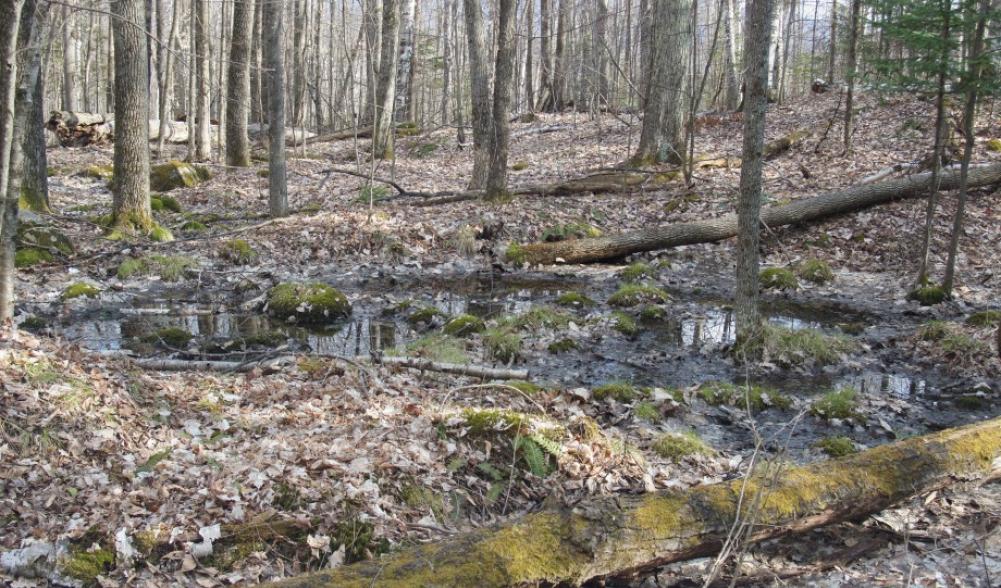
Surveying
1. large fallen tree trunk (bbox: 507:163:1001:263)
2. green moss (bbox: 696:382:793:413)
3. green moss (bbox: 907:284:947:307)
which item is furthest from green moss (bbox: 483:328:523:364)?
green moss (bbox: 907:284:947:307)

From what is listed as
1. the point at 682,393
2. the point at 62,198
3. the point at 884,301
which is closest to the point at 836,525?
the point at 682,393

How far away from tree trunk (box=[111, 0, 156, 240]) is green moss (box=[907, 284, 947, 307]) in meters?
12.0

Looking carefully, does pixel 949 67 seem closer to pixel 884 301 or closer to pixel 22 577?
pixel 884 301

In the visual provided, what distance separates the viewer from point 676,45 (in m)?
15.7

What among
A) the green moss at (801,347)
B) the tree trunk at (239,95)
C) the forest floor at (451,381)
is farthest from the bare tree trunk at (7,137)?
the tree trunk at (239,95)

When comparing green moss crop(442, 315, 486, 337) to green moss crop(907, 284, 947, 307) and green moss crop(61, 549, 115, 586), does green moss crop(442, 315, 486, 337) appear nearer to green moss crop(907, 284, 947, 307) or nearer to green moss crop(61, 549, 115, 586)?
green moss crop(61, 549, 115, 586)

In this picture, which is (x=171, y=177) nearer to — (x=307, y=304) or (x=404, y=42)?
(x=404, y=42)

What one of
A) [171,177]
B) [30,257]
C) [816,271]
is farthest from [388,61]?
[816,271]

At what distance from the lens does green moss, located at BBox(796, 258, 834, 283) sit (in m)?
11.1

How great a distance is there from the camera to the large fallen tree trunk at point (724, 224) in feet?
40.4

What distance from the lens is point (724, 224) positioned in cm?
1259

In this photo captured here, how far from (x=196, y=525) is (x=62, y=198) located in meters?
15.2

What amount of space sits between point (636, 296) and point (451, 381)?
4.46 m

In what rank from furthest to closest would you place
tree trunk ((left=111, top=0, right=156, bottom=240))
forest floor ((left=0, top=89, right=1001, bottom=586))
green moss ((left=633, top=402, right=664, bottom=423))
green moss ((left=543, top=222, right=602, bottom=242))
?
green moss ((left=543, top=222, right=602, bottom=242))
tree trunk ((left=111, top=0, right=156, bottom=240))
green moss ((left=633, top=402, right=664, bottom=423))
forest floor ((left=0, top=89, right=1001, bottom=586))
